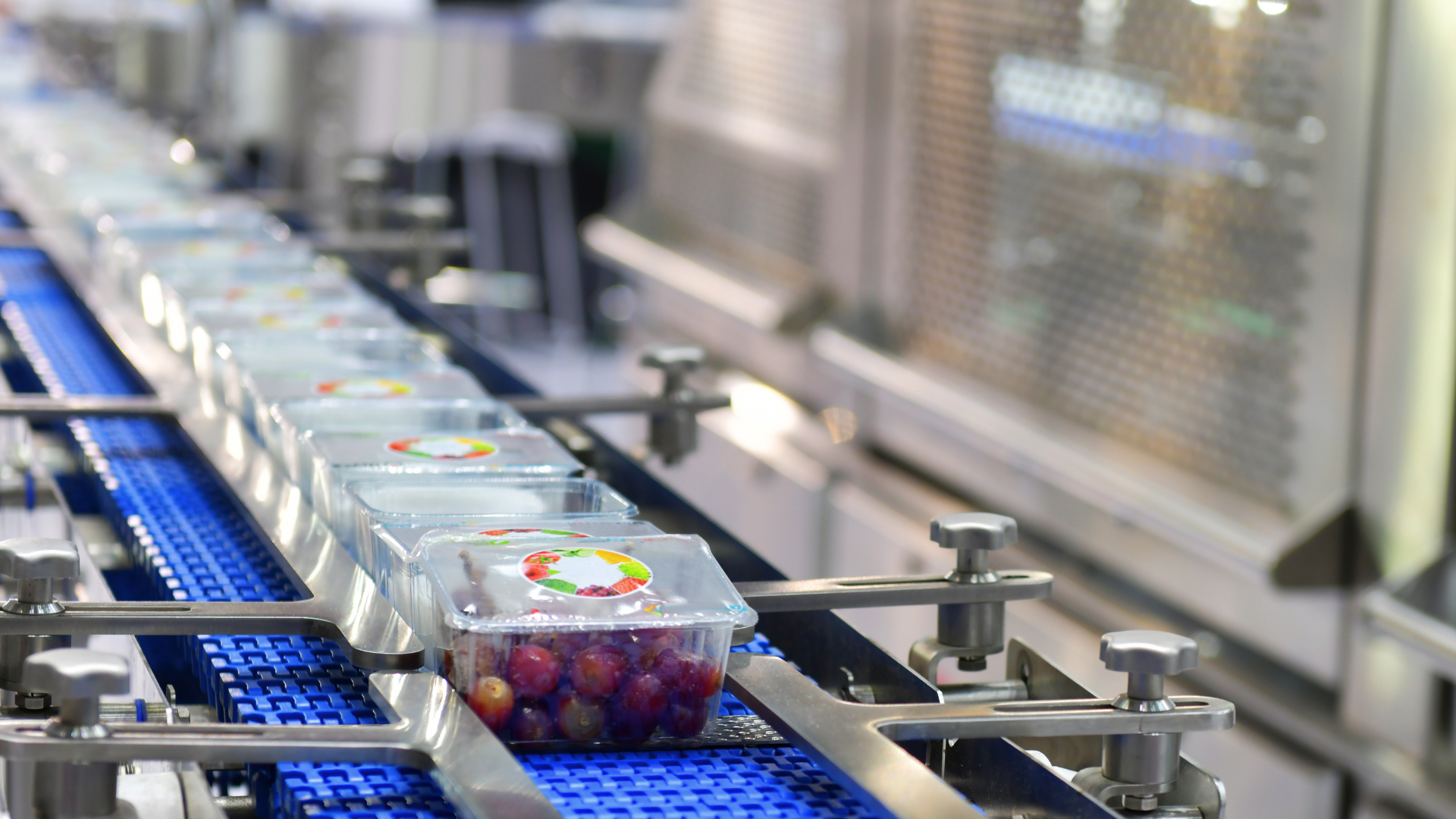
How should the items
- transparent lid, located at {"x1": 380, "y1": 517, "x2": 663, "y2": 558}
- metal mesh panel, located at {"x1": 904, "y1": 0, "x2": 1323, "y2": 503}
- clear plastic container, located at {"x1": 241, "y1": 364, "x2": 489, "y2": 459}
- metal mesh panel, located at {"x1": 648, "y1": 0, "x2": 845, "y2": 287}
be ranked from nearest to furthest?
transparent lid, located at {"x1": 380, "y1": 517, "x2": 663, "y2": 558} → clear plastic container, located at {"x1": 241, "y1": 364, "x2": 489, "y2": 459} → metal mesh panel, located at {"x1": 904, "y1": 0, "x2": 1323, "y2": 503} → metal mesh panel, located at {"x1": 648, "y1": 0, "x2": 845, "y2": 287}

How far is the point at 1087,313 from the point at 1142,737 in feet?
5.78

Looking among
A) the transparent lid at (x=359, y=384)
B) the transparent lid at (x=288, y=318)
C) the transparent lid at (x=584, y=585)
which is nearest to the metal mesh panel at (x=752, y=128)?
the transparent lid at (x=288, y=318)

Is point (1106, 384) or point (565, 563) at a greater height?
point (565, 563)

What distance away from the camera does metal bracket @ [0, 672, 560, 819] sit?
873mm

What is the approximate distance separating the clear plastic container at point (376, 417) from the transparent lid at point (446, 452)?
3 cm

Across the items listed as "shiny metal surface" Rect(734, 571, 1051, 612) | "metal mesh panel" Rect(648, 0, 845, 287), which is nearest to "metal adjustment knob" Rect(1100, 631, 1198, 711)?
"shiny metal surface" Rect(734, 571, 1051, 612)

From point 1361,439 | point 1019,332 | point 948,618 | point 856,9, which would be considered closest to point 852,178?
point 856,9

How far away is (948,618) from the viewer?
122cm

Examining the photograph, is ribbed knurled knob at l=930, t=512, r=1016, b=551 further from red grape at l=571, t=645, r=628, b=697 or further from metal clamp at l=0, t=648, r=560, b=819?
metal clamp at l=0, t=648, r=560, b=819

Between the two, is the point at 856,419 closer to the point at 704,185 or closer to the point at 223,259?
the point at 704,185

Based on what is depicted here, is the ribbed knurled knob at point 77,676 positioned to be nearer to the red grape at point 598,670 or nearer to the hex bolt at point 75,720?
the hex bolt at point 75,720

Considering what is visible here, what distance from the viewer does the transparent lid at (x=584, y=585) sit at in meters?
0.99

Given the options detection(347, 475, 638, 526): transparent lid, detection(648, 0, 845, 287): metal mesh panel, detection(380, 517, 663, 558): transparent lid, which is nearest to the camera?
detection(380, 517, 663, 558): transparent lid

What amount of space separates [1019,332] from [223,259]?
1420 millimetres
